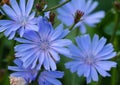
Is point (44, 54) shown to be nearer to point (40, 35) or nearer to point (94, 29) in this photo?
point (40, 35)

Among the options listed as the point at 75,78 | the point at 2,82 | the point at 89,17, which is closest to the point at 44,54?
the point at 2,82

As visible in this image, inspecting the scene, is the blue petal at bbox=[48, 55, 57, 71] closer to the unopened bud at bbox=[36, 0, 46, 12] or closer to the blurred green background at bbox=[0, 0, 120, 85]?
the unopened bud at bbox=[36, 0, 46, 12]

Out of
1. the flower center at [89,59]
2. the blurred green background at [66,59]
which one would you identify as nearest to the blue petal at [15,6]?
the flower center at [89,59]

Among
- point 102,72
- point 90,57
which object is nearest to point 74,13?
point 90,57

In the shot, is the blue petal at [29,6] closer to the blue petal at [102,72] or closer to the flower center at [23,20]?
the flower center at [23,20]

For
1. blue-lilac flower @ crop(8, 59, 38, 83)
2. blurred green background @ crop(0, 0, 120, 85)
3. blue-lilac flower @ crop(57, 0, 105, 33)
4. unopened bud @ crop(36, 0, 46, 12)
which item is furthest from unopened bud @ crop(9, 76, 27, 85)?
blue-lilac flower @ crop(57, 0, 105, 33)
